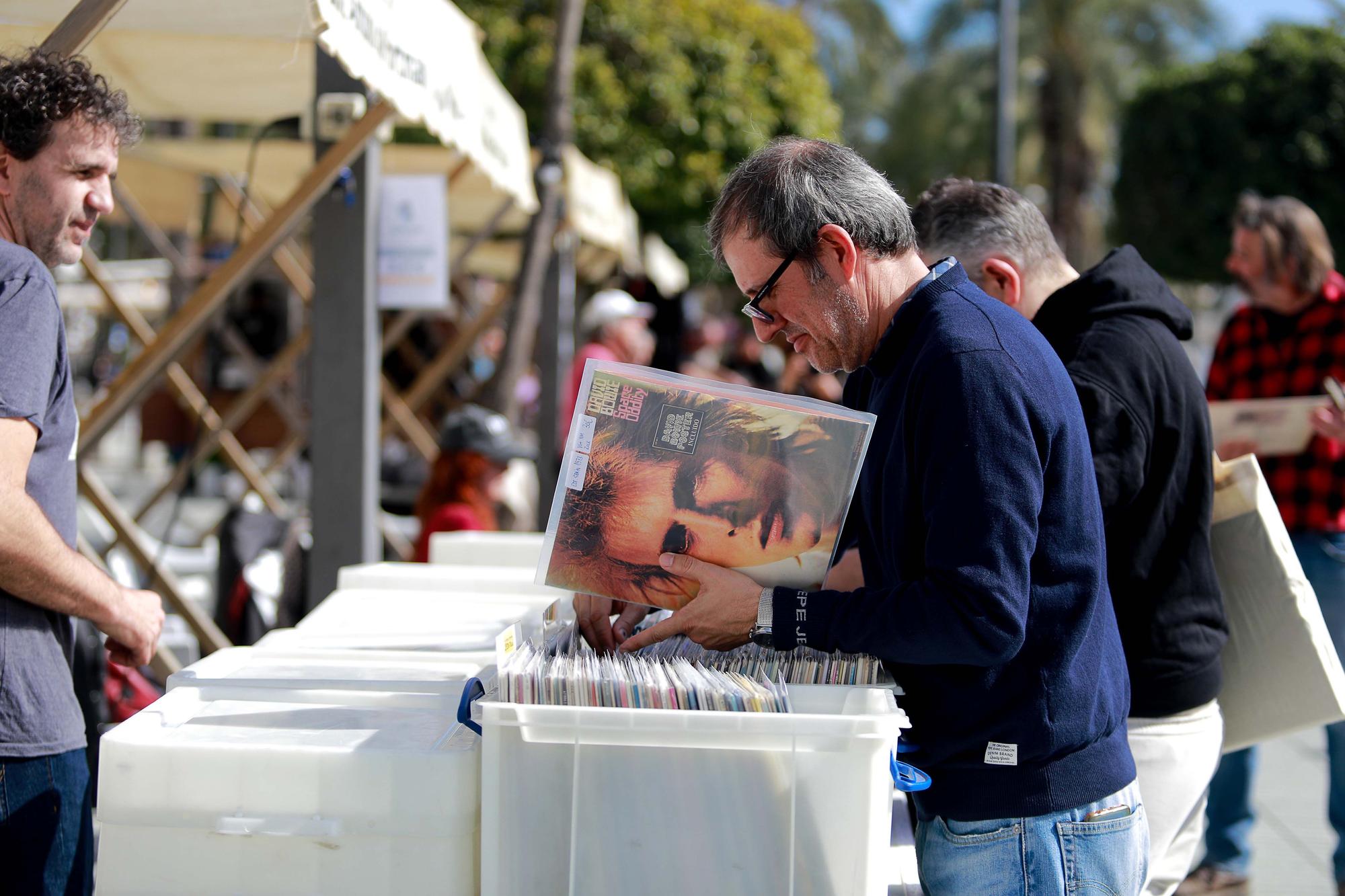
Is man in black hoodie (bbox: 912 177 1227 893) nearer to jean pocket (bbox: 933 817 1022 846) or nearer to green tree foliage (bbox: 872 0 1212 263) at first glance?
jean pocket (bbox: 933 817 1022 846)

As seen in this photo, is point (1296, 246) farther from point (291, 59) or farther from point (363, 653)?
point (363, 653)

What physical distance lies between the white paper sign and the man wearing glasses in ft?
→ 8.76

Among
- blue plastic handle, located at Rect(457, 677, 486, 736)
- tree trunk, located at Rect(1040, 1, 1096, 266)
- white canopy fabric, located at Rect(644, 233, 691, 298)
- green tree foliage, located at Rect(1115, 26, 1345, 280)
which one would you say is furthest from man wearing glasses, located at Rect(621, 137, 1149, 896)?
tree trunk, located at Rect(1040, 1, 1096, 266)

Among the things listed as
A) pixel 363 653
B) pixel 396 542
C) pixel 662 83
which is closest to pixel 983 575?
pixel 363 653

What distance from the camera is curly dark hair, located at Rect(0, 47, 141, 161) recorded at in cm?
185

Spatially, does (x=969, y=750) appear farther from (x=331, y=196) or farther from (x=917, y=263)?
(x=331, y=196)

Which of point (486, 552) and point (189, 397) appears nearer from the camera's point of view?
point (486, 552)

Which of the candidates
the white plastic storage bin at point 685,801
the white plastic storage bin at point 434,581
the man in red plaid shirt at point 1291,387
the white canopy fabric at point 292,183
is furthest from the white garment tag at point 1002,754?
the white canopy fabric at point 292,183

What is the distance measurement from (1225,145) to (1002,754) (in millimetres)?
15781

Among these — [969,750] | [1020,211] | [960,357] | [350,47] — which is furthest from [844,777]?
[350,47]

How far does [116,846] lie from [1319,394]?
3527 millimetres

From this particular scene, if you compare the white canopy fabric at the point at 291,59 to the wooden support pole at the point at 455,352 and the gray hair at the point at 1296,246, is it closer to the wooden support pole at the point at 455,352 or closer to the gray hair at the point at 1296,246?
the wooden support pole at the point at 455,352

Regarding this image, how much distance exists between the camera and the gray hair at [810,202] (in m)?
1.56

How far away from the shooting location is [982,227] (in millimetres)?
2148
